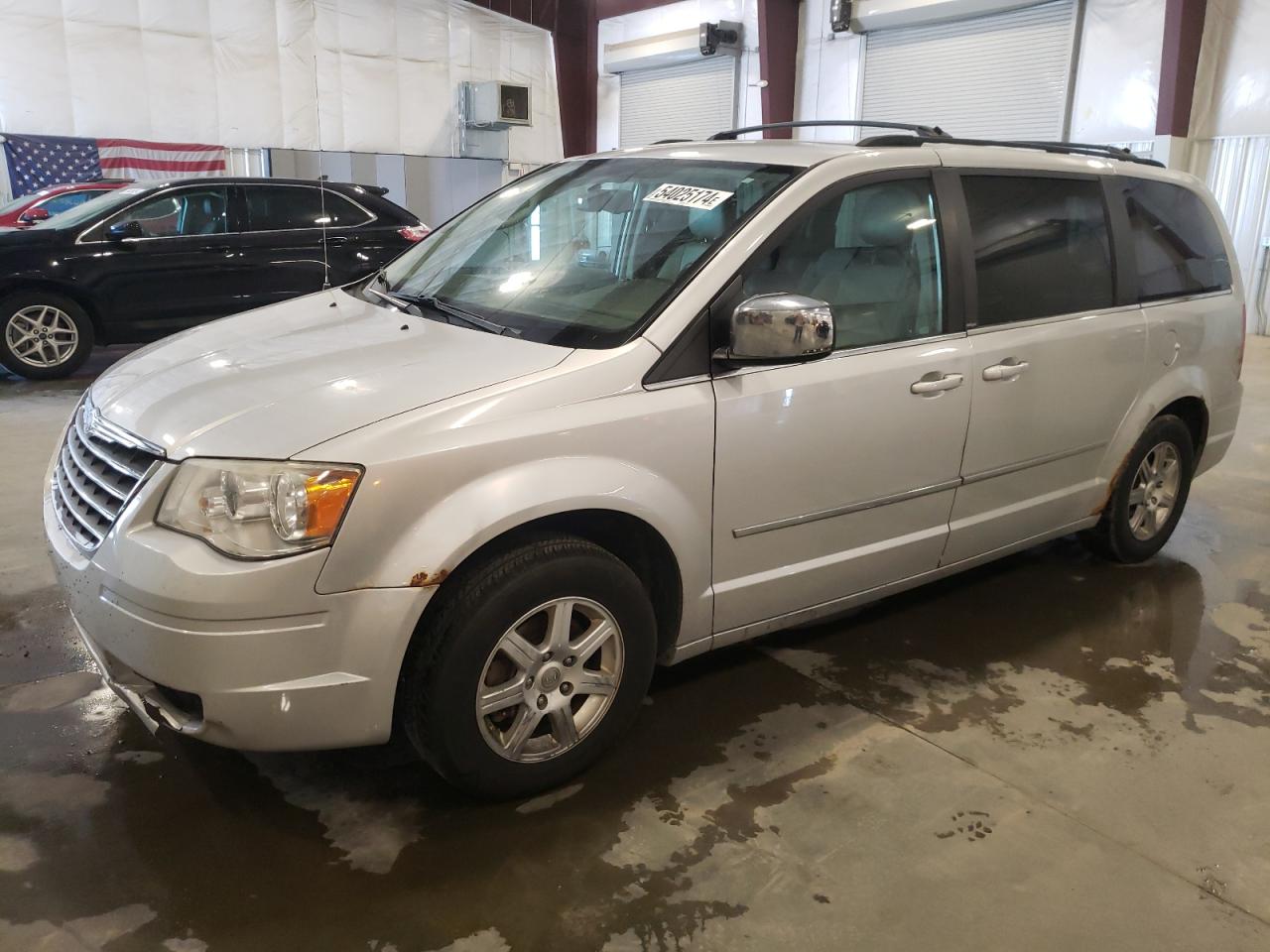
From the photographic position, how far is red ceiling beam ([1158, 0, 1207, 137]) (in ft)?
32.3

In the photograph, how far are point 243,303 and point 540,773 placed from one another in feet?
20.1

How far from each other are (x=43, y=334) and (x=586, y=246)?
18.9 ft

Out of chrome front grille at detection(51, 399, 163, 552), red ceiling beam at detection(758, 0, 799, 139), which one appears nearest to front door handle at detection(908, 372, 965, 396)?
chrome front grille at detection(51, 399, 163, 552)

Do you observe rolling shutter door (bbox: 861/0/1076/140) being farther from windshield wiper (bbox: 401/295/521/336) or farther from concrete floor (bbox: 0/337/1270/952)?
windshield wiper (bbox: 401/295/521/336)

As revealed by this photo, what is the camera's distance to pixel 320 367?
7.50 ft

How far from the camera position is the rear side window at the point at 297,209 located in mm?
7504

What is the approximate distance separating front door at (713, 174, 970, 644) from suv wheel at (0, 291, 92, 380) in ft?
20.4

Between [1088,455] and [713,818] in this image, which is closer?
[713,818]

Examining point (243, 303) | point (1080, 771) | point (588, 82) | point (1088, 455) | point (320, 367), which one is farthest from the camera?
point (588, 82)

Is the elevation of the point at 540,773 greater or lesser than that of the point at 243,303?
lesser

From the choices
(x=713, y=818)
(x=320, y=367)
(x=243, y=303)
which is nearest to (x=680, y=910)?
(x=713, y=818)

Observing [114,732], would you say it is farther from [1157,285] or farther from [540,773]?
[1157,285]

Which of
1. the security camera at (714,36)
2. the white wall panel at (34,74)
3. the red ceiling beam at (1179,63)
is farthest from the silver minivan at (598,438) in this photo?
the security camera at (714,36)

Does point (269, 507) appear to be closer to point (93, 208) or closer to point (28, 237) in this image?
point (28, 237)
